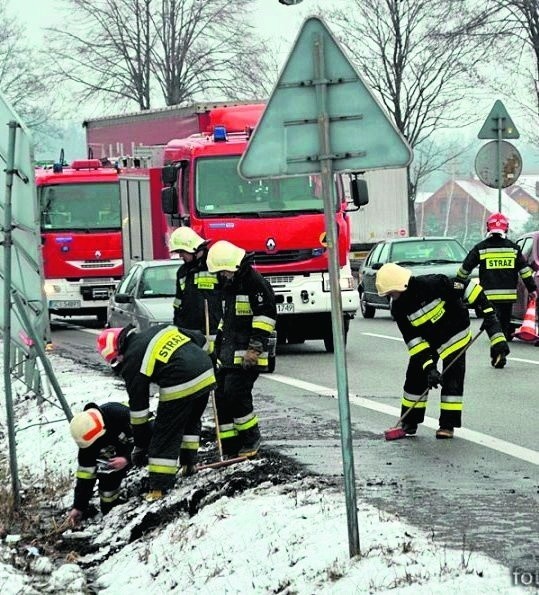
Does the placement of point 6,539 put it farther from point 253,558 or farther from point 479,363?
point 479,363

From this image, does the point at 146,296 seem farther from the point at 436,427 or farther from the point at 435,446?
the point at 435,446

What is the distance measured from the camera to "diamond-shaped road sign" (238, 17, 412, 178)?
6.71m

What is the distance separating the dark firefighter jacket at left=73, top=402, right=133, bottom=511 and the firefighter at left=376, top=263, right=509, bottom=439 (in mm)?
2185

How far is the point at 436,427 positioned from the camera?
38.5 ft

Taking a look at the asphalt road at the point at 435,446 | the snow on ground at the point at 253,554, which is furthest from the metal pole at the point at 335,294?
the asphalt road at the point at 435,446

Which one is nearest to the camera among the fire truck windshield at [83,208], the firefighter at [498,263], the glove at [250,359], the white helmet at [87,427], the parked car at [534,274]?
the white helmet at [87,427]

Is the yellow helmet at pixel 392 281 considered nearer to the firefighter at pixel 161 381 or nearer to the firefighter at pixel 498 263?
the firefighter at pixel 161 381

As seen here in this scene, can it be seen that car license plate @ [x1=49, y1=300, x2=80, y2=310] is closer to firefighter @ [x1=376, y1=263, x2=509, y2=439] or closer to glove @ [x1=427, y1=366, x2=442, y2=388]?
firefighter @ [x1=376, y1=263, x2=509, y2=439]

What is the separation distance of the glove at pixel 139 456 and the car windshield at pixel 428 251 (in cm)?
1640

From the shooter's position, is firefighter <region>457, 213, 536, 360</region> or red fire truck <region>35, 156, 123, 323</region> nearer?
firefighter <region>457, 213, 536, 360</region>

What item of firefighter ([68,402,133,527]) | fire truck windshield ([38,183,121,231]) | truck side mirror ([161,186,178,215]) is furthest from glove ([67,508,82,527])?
fire truck windshield ([38,183,121,231])

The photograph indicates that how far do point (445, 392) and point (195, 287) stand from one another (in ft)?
8.03

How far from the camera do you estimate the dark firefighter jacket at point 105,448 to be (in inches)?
393

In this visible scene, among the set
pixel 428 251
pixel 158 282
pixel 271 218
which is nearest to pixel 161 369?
pixel 271 218
